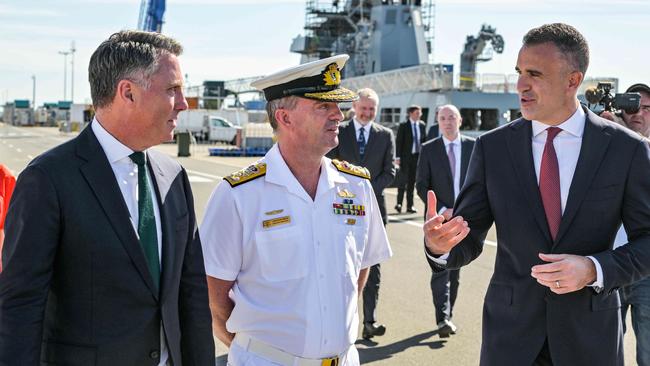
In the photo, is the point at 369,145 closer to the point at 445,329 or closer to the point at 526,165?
the point at 445,329

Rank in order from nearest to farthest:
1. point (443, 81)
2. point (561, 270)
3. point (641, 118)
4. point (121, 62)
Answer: point (121, 62) → point (561, 270) → point (641, 118) → point (443, 81)

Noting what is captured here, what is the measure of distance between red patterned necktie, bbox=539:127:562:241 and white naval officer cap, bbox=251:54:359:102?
89 centimetres

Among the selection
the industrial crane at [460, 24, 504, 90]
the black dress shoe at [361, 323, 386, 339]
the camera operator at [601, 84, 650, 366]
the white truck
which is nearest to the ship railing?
the industrial crane at [460, 24, 504, 90]

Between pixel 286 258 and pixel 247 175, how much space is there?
0.41 metres

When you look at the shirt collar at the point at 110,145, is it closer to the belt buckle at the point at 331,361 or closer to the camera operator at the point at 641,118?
the belt buckle at the point at 331,361

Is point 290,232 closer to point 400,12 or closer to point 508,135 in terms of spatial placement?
point 508,135

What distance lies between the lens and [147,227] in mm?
2621

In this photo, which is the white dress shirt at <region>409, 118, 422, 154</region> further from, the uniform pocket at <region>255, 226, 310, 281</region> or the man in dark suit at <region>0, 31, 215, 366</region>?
the man in dark suit at <region>0, 31, 215, 366</region>

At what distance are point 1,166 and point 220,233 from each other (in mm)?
1526

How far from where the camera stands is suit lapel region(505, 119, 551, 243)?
3221mm

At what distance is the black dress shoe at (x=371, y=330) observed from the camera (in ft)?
22.1

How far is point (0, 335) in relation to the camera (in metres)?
2.35

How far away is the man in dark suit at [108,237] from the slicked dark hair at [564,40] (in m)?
1.55

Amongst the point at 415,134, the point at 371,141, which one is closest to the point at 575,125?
the point at 371,141
